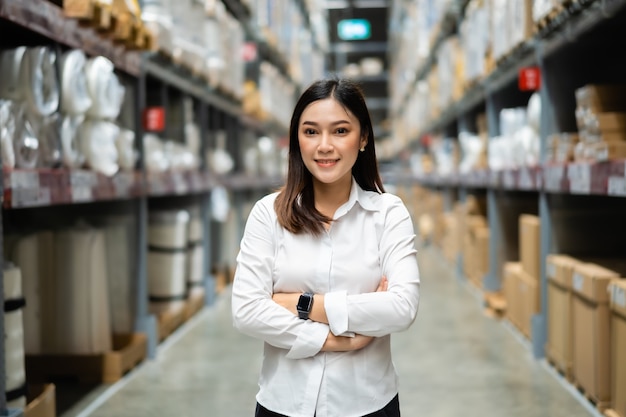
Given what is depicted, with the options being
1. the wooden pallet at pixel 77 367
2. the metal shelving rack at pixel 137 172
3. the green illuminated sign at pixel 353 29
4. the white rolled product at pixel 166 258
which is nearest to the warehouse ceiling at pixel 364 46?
the green illuminated sign at pixel 353 29

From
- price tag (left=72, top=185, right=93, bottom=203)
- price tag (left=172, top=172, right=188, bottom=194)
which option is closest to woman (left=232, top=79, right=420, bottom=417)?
price tag (left=72, top=185, right=93, bottom=203)

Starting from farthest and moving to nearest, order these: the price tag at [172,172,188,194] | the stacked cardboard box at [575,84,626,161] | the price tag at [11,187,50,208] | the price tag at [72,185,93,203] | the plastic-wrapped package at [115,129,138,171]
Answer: the price tag at [172,172,188,194]
the plastic-wrapped package at [115,129,138,171]
the price tag at [72,185,93,203]
the stacked cardboard box at [575,84,626,161]
the price tag at [11,187,50,208]

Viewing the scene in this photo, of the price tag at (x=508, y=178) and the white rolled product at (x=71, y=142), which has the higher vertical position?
the white rolled product at (x=71, y=142)

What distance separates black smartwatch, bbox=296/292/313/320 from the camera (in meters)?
1.86

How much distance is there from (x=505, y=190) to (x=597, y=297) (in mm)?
3571

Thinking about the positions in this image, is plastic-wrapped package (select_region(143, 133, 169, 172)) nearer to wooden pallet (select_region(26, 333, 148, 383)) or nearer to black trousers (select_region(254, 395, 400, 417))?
wooden pallet (select_region(26, 333, 148, 383))

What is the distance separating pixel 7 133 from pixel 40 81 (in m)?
0.41

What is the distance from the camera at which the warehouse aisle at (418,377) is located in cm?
347

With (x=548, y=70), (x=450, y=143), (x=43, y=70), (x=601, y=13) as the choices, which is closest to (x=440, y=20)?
(x=450, y=143)

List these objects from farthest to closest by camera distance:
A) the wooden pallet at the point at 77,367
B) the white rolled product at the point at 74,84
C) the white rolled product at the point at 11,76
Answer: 1. the wooden pallet at the point at 77,367
2. the white rolled product at the point at 74,84
3. the white rolled product at the point at 11,76

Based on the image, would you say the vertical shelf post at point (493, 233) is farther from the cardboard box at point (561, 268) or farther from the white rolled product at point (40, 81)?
the white rolled product at point (40, 81)

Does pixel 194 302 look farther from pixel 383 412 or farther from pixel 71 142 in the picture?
pixel 383 412

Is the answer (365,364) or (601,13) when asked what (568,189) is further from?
(365,364)

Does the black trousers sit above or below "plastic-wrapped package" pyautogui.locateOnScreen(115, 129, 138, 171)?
below
